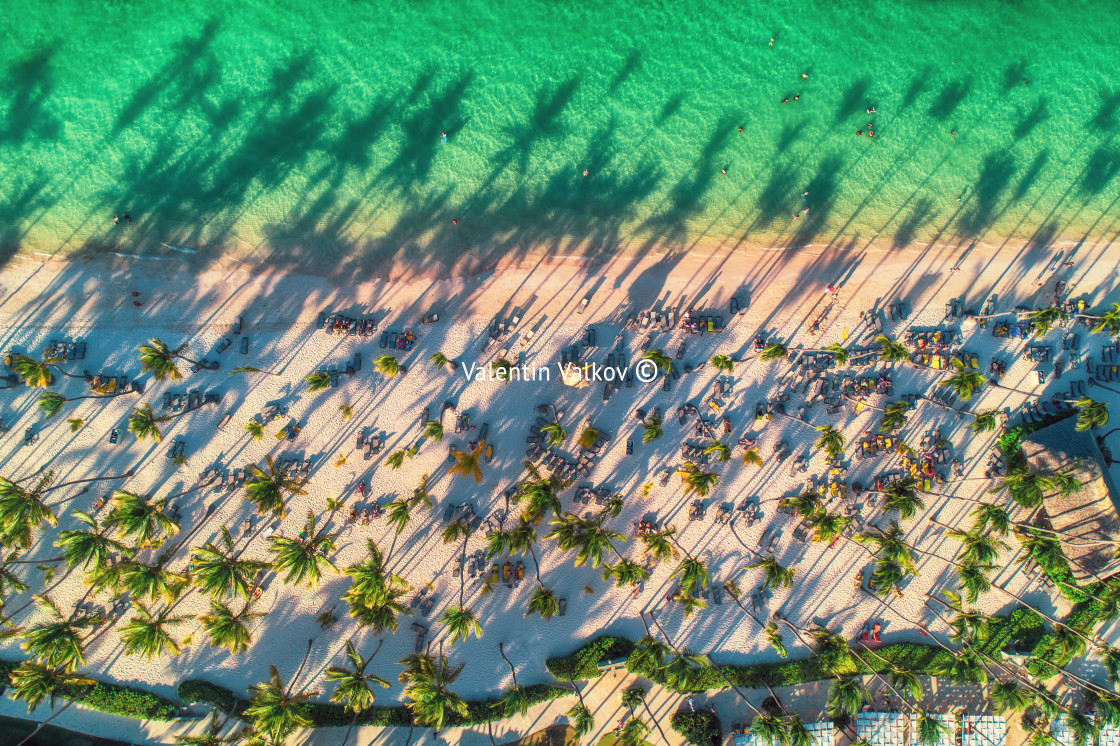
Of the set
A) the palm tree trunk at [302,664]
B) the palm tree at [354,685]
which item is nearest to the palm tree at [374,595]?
the palm tree at [354,685]

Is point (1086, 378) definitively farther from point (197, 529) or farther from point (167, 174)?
point (167, 174)

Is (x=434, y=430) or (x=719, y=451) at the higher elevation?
(x=719, y=451)

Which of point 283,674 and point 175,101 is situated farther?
point 175,101

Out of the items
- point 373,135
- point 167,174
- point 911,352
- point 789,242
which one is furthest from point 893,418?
point 167,174

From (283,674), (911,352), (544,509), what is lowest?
(283,674)

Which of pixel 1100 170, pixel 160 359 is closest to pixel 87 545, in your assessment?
pixel 160 359

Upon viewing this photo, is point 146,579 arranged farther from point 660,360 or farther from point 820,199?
point 820,199
